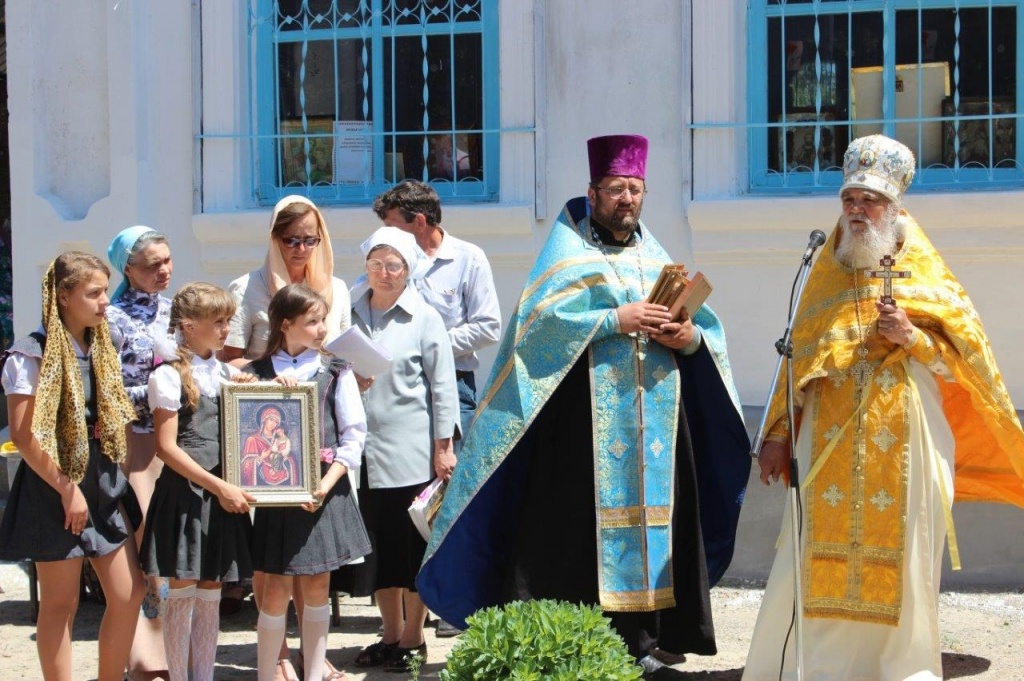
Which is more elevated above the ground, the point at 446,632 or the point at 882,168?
the point at 882,168

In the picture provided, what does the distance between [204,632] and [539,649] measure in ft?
5.67

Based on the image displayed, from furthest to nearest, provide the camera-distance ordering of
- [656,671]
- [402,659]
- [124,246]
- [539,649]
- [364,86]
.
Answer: [364,86], [402,659], [656,671], [124,246], [539,649]

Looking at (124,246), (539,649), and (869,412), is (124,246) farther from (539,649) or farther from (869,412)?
(869,412)

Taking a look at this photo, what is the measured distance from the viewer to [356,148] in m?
8.37

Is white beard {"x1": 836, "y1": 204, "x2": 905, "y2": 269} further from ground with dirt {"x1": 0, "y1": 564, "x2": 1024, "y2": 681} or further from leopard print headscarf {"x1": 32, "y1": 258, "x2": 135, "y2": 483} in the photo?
leopard print headscarf {"x1": 32, "y1": 258, "x2": 135, "y2": 483}

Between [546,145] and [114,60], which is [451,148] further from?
[114,60]

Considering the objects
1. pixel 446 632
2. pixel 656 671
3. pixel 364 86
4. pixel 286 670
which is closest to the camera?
pixel 656 671

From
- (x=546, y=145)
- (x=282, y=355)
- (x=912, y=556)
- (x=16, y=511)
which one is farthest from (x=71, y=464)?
(x=546, y=145)

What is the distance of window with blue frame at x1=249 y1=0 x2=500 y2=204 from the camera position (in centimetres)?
823

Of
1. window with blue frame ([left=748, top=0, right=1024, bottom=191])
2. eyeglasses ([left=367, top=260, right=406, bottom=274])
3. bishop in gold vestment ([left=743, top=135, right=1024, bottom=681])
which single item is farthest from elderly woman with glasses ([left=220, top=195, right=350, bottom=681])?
window with blue frame ([left=748, top=0, right=1024, bottom=191])

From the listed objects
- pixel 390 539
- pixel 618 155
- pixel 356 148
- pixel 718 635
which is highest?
pixel 356 148

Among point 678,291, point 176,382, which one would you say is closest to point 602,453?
point 678,291

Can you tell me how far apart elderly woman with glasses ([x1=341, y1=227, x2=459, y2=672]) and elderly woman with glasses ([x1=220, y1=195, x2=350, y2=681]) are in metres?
0.19

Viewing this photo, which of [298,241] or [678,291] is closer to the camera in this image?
[678,291]
